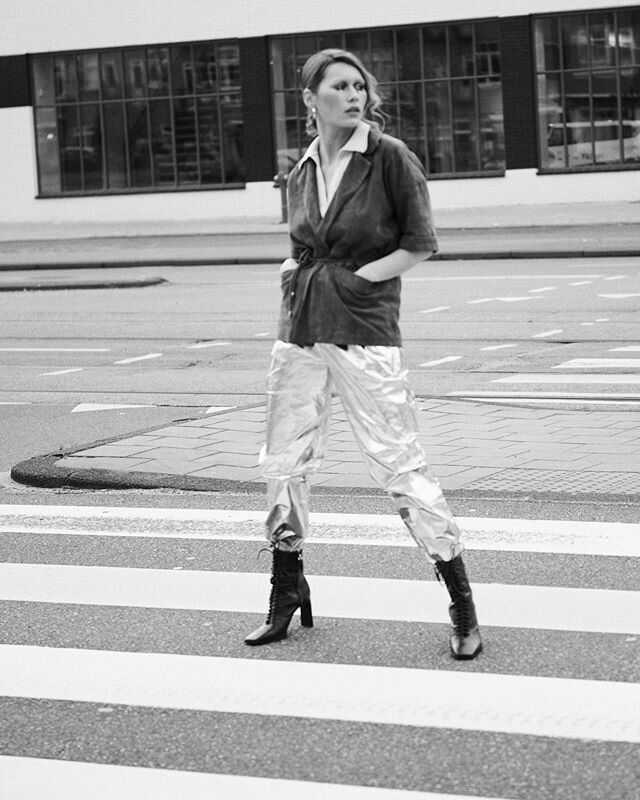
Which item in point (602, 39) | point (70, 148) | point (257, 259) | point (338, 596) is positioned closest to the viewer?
point (338, 596)

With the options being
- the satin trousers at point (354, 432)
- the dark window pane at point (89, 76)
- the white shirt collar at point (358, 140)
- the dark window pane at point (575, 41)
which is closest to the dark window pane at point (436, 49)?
the dark window pane at point (575, 41)

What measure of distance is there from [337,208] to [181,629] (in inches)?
60.8

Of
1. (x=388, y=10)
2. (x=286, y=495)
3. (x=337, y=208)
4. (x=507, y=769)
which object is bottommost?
(x=507, y=769)

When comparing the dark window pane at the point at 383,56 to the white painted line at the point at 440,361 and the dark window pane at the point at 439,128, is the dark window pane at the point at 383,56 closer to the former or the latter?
the dark window pane at the point at 439,128

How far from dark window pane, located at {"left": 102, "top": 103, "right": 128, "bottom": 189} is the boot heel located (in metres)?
35.0

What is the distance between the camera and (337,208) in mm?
5246

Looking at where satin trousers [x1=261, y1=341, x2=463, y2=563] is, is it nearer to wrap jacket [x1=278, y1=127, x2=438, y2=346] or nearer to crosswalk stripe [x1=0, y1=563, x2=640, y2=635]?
wrap jacket [x1=278, y1=127, x2=438, y2=346]

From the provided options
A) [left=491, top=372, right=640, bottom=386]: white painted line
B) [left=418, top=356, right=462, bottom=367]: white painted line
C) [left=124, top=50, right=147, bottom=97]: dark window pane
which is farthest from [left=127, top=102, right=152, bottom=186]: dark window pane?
[left=491, top=372, right=640, bottom=386]: white painted line

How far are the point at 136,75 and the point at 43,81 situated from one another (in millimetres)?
2861

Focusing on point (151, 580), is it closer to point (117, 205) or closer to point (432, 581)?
point (432, 581)

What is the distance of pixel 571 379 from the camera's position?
469 inches

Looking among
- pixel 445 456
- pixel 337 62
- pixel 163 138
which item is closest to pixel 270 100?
pixel 163 138

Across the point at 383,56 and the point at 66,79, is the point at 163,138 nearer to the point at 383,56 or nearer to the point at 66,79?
the point at 66,79

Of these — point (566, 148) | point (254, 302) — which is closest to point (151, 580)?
point (254, 302)
